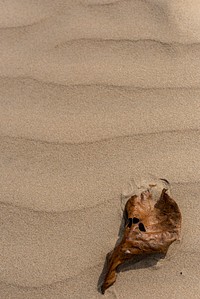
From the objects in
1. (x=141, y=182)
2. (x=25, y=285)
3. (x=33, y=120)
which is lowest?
(x=25, y=285)

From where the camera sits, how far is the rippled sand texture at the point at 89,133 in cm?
159

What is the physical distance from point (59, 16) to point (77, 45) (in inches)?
7.8

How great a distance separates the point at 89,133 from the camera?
182 cm

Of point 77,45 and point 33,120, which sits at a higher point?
point 77,45

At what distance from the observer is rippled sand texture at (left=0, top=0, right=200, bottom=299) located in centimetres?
159

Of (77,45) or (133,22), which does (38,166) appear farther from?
(133,22)

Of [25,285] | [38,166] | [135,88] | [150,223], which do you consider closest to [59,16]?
[135,88]

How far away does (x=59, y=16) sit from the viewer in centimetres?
208

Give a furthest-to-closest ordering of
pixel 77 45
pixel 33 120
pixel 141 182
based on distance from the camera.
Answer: pixel 77 45 < pixel 33 120 < pixel 141 182

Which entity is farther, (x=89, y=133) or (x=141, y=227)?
(x=89, y=133)

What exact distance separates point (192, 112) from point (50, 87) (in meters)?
0.64

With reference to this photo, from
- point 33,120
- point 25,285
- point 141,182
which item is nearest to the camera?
point 25,285

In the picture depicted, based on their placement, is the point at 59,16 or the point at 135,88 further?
the point at 59,16

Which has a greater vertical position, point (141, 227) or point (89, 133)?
point (89, 133)
